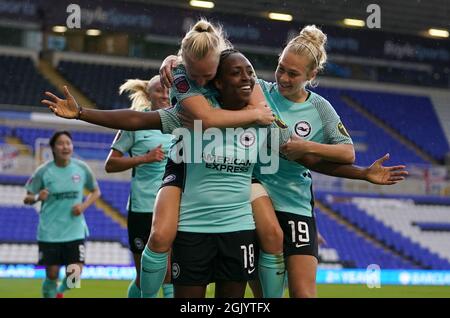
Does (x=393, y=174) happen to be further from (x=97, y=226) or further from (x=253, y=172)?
(x=97, y=226)

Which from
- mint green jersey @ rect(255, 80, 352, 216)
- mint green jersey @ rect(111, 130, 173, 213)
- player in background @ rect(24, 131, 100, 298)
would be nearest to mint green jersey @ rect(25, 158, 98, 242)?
player in background @ rect(24, 131, 100, 298)

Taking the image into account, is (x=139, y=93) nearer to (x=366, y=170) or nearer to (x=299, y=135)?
(x=299, y=135)

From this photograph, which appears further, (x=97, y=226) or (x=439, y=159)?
(x=439, y=159)

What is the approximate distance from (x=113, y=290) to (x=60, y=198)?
3.08 m

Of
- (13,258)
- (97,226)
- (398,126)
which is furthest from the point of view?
(398,126)

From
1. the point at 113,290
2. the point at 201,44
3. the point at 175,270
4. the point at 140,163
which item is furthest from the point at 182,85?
the point at 113,290

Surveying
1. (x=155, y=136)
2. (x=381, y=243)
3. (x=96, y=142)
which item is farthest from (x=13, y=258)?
(x=155, y=136)

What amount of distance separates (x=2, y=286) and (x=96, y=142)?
22.9 ft

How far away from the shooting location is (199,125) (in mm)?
4953

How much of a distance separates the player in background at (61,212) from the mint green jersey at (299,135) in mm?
4326

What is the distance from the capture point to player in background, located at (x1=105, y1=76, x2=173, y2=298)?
23.2 feet

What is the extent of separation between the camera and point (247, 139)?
5.07m

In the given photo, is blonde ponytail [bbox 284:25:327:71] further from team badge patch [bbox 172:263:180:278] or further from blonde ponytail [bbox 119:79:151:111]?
blonde ponytail [bbox 119:79:151:111]

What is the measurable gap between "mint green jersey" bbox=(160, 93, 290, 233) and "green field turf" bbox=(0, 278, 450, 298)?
5.76 meters
